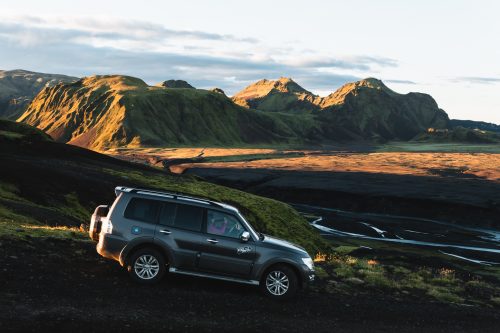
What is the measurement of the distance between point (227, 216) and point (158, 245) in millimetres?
2079

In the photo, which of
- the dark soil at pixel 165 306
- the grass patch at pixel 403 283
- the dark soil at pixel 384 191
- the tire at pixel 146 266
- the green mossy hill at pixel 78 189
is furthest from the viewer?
the dark soil at pixel 384 191

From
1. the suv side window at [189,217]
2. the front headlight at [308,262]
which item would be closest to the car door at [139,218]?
the suv side window at [189,217]

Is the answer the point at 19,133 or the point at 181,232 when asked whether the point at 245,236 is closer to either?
the point at 181,232

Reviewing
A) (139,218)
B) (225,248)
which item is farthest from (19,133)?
(225,248)

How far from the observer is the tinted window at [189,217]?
14992 mm

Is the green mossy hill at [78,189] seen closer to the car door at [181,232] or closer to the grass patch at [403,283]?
the car door at [181,232]

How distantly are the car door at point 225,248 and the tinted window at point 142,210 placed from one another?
1489mm

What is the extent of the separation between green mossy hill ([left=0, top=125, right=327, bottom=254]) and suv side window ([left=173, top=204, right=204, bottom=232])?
52.7 feet

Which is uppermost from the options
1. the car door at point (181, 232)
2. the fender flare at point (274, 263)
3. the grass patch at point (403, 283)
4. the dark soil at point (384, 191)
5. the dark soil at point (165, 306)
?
the car door at point (181, 232)

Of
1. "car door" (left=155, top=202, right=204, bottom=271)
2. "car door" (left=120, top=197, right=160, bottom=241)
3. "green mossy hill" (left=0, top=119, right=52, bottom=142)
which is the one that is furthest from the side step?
"green mossy hill" (left=0, top=119, right=52, bottom=142)

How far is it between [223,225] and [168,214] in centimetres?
158

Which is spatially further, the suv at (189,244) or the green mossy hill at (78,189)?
the green mossy hill at (78,189)

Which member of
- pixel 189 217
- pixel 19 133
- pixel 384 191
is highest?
pixel 189 217

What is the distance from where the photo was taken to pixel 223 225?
15094 mm
